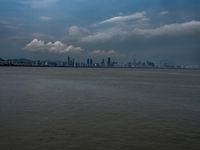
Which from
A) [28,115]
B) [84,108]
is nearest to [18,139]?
[28,115]

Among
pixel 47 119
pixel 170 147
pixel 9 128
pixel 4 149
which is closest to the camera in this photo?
pixel 4 149

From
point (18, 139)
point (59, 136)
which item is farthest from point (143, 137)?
point (18, 139)

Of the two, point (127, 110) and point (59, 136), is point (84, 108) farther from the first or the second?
point (59, 136)

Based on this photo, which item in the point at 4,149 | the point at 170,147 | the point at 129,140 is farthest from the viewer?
the point at 129,140

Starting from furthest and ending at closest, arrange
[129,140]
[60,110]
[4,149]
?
[60,110]
[129,140]
[4,149]

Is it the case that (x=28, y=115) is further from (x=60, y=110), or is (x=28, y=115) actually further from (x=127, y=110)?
(x=127, y=110)

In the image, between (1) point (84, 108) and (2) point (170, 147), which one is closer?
(2) point (170, 147)

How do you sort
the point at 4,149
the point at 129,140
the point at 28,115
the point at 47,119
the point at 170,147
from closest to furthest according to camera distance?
the point at 4,149 → the point at 170,147 → the point at 129,140 → the point at 47,119 → the point at 28,115

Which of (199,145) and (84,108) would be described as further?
(84,108)
